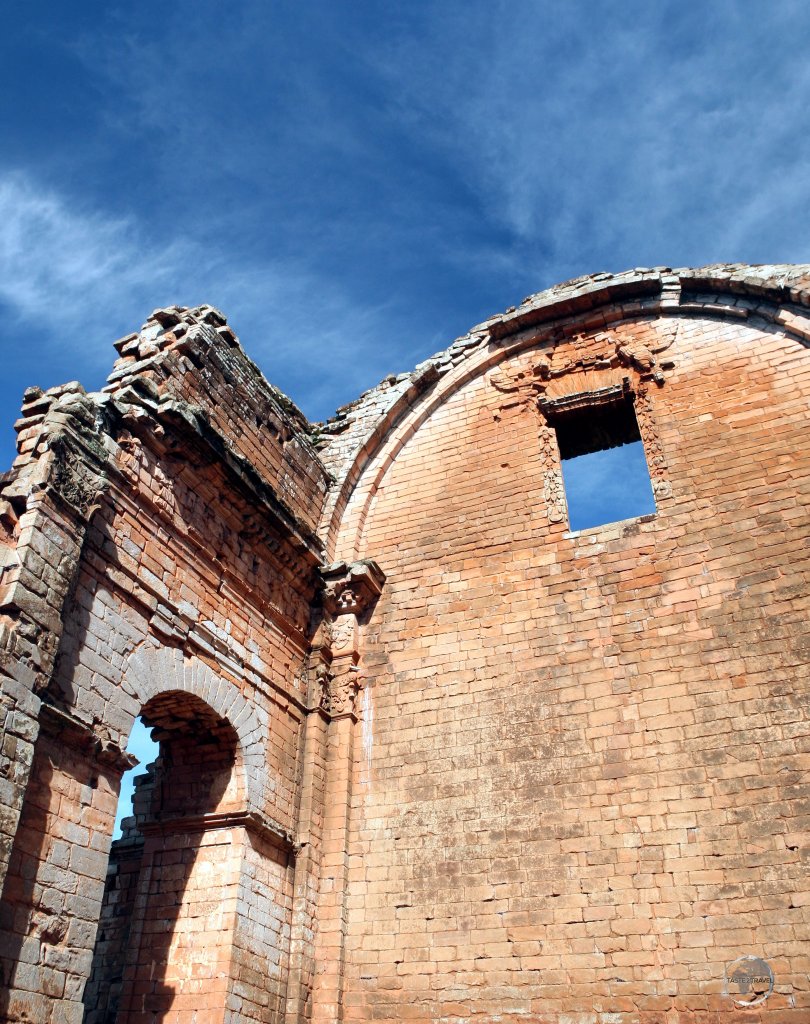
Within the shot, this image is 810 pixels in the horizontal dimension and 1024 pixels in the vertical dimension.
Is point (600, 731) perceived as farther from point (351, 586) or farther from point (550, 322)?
point (550, 322)

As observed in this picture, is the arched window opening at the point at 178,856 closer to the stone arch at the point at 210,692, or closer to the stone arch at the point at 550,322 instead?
the stone arch at the point at 210,692

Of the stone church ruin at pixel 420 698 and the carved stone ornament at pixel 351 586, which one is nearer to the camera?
the stone church ruin at pixel 420 698

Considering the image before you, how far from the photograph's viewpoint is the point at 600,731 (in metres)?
7.55

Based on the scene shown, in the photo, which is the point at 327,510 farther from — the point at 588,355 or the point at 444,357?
the point at 588,355

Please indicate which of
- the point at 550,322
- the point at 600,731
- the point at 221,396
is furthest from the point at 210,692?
the point at 550,322

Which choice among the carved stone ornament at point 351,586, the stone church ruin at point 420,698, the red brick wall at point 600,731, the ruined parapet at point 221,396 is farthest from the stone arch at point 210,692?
the ruined parapet at point 221,396

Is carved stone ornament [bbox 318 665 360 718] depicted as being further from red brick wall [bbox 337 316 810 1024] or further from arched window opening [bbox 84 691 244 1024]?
arched window opening [bbox 84 691 244 1024]

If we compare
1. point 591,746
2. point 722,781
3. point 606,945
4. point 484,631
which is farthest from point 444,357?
point 606,945

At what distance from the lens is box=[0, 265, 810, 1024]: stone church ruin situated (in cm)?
602

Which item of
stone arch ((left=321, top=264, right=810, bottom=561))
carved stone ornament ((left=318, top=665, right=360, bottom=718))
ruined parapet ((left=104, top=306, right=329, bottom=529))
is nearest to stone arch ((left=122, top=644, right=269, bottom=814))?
carved stone ornament ((left=318, top=665, right=360, bottom=718))

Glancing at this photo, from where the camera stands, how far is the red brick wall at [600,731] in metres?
6.60

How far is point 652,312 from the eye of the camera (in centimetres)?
1011

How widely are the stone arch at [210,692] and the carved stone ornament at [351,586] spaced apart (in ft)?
5.07

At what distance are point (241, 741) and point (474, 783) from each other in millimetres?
1961
